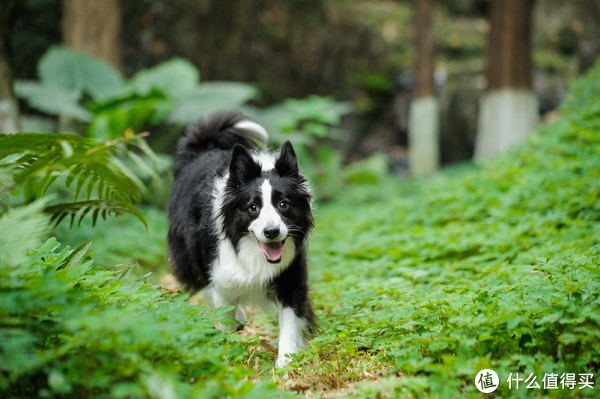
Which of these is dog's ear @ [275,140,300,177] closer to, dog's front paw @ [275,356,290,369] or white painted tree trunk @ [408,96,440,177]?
dog's front paw @ [275,356,290,369]

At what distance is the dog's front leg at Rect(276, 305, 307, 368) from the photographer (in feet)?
9.36

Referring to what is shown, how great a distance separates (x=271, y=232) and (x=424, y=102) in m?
11.0

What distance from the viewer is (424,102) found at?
12.7 metres

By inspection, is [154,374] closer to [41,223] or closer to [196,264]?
[41,223]

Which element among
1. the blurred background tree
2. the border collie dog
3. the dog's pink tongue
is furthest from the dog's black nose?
the blurred background tree

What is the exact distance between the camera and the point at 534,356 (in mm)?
2104

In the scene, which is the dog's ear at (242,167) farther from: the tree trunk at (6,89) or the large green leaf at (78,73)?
the large green leaf at (78,73)

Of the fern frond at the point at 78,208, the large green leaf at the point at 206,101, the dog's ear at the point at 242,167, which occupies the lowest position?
the fern frond at the point at 78,208

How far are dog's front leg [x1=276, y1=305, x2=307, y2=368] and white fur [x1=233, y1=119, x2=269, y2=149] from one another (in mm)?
1696

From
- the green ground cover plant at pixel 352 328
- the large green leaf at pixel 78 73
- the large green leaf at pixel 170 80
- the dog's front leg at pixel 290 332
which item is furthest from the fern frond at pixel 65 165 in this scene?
the large green leaf at pixel 78 73

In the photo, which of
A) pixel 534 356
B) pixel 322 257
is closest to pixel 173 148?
pixel 322 257

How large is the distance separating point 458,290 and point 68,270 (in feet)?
7.30

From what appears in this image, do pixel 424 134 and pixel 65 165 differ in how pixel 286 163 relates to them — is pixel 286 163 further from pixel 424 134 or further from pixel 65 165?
pixel 424 134

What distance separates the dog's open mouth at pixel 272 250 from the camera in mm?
2850
